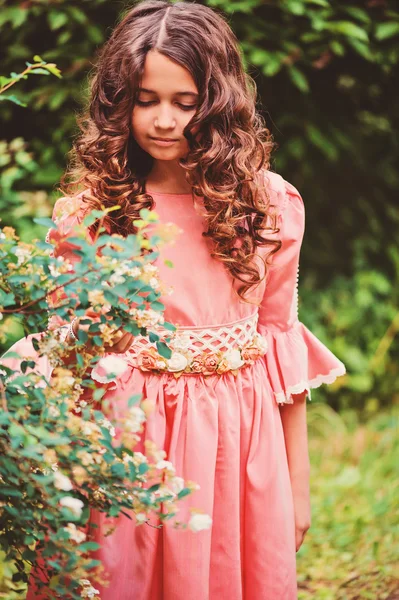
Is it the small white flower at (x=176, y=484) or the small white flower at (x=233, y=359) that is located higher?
the small white flower at (x=176, y=484)

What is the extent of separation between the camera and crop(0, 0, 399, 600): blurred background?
9.56ft

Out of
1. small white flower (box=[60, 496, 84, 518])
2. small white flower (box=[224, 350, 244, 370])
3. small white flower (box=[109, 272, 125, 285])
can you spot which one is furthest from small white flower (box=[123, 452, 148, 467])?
small white flower (box=[224, 350, 244, 370])

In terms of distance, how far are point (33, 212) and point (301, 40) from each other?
1.39 m

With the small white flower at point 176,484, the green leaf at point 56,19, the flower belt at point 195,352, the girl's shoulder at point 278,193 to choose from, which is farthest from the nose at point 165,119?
the green leaf at point 56,19

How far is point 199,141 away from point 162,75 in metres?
0.19

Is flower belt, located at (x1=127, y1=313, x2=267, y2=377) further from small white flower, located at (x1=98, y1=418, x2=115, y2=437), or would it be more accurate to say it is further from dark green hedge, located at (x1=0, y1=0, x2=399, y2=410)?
dark green hedge, located at (x1=0, y1=0, x2=399, y2=410)

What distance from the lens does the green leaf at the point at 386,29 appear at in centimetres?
314

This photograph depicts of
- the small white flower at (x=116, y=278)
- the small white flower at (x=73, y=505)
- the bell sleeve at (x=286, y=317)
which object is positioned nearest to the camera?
the small white flower at (x=73, y=505)

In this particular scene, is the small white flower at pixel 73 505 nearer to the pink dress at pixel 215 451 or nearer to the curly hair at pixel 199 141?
the pink dress at pixel 215 451

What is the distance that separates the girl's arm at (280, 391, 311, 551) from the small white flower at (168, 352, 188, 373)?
379mm

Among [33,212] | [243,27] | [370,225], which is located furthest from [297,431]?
[370,225]

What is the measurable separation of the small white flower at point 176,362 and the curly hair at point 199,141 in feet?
0.74

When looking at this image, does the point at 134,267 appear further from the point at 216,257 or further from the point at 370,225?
the point at 370,225

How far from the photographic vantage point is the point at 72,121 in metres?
3.18
